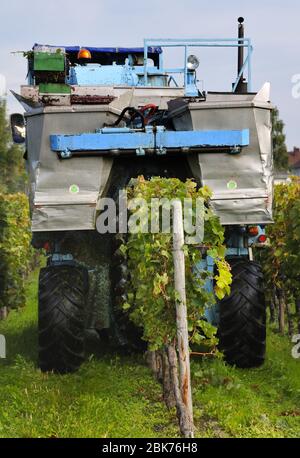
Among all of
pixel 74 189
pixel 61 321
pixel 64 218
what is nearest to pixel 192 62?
pixel 74 189

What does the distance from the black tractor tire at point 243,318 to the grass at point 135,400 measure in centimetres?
21

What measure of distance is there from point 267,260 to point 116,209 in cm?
589

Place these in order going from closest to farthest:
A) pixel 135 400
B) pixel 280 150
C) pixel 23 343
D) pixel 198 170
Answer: pixel 135 400 → pixel 198 170 → pixel 23 343 → pixel 280 150

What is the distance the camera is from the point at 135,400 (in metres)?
7.82

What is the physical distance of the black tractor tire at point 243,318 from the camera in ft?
28.9

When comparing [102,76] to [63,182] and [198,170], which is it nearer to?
[63,182]

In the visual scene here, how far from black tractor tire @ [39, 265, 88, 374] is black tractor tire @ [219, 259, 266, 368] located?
1.64 m

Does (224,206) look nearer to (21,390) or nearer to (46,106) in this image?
(46,106)

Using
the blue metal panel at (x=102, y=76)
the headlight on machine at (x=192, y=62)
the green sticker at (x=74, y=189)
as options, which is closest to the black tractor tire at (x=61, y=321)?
the green sticker at (x=74, y=189)

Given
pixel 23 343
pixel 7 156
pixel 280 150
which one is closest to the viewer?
pixel 23 343

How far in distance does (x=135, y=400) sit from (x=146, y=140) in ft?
8.86

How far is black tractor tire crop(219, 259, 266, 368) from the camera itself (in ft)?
28.9

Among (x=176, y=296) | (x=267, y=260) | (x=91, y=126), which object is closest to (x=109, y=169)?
(x=91, y=126)

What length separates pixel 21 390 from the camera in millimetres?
8305
